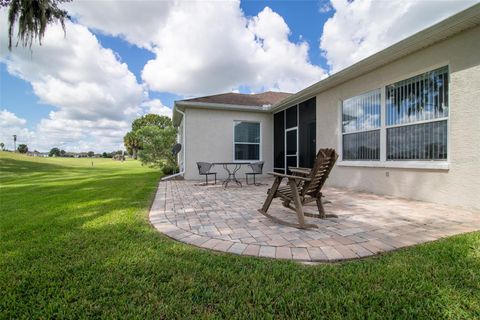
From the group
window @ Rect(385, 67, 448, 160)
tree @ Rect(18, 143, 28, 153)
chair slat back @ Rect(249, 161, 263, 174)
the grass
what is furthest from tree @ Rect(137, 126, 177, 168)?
tree @ Rect(18, 143, 28, 153)

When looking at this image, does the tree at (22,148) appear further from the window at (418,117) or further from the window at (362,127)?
the window at (418,117)

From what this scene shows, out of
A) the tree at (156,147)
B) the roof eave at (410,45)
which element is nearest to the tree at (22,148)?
the tree at (156,147)

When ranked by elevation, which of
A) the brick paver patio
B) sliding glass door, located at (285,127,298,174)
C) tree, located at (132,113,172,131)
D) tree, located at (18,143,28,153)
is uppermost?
tree, located at (132,113,172,131)

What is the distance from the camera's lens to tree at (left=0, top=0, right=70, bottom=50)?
5.82m

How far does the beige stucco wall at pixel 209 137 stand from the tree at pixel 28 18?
4.91m

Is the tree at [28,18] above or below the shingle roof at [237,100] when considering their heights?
above

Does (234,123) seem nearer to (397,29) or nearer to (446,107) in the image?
(397,29)

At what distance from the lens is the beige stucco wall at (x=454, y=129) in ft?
13.2

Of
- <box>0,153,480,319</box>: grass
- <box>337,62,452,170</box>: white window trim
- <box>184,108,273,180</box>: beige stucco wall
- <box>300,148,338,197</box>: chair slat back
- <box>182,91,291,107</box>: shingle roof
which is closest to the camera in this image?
<box>0,153,480,319</box>: grass

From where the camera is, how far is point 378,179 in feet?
19.3

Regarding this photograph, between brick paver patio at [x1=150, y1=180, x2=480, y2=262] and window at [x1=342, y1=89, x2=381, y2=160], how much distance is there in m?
1.89

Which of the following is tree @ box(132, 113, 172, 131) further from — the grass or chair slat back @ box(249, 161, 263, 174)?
the grass

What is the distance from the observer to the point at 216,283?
5.79 ft

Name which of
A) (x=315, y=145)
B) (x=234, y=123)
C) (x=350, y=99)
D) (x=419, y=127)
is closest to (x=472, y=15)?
(x=419, y=127)
